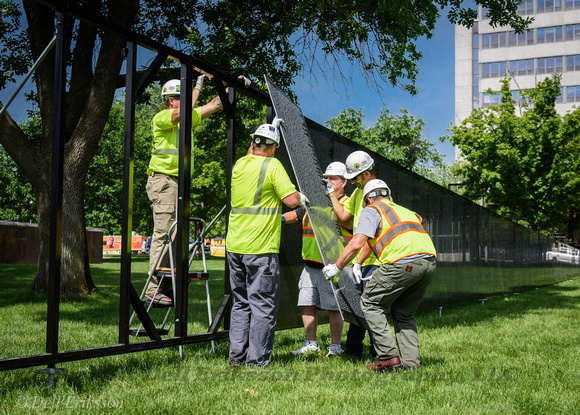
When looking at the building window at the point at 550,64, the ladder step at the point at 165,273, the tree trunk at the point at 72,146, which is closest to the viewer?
the ladder step at the point at 165,273

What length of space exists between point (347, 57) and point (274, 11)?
1.92m

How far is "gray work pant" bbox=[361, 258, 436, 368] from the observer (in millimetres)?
5027

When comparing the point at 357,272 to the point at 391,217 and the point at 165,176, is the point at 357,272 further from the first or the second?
the point at 165,176

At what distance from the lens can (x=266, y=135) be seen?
5.25 meters

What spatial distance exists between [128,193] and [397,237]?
7.99 ft

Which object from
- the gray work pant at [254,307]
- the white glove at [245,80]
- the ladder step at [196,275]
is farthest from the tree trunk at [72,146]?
the gray work pant at [254,307]

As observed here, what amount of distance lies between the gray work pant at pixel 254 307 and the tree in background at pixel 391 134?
4351cm

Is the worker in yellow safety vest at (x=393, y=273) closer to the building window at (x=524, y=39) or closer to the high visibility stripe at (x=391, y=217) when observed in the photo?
the high visibility stripe at (x=391, y=217)

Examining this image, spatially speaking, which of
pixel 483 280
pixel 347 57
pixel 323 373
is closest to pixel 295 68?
pixel 347 57

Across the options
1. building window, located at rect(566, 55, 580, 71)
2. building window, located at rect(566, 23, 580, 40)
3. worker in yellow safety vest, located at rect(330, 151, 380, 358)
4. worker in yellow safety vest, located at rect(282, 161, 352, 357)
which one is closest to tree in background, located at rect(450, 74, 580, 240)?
worker in yellow safety vest, located at rect(330, 151, 380, 358)

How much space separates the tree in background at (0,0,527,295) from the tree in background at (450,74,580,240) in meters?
17.1

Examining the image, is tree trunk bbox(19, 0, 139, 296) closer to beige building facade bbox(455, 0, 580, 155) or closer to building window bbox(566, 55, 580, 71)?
beige building facade bbox(455, 0, 580, 155)

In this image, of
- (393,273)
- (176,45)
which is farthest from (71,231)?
(393,273)

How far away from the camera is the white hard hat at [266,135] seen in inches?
207
